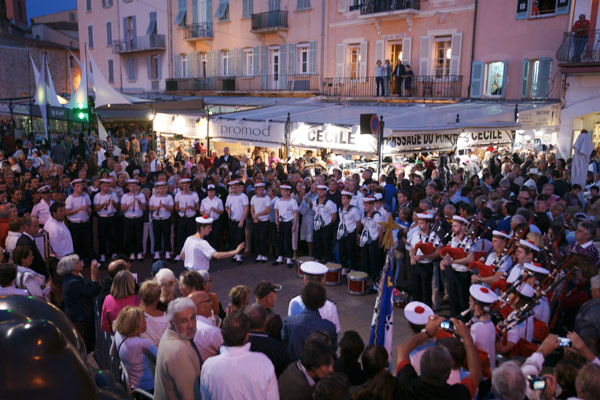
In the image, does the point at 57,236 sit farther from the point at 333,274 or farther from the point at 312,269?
the point at 312,269

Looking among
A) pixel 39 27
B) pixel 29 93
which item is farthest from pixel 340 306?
pixel 39 27

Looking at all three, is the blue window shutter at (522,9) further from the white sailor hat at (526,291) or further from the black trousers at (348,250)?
the white sailor hat at (526,291)

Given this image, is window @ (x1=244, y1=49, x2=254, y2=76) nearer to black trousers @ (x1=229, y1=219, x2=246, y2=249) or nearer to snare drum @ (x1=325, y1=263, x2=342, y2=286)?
black trousers @ (x1=229, y1=219, x2=246, y2=249)

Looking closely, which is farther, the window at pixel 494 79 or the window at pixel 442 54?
the window at pixel 442 54

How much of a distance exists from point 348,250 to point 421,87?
1232 cm

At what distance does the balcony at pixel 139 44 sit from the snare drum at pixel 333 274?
26439 millimetres

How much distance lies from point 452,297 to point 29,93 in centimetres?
3719

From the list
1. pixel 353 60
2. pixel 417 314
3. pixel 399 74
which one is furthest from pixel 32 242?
pixel 353 60

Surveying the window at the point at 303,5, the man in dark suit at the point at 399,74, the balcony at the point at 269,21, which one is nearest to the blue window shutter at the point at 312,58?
the window at the point at 303,5

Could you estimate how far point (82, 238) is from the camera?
31.5 ft

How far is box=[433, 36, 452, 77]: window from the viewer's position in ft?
63.1

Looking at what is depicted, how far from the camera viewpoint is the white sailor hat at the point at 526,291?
190 inches

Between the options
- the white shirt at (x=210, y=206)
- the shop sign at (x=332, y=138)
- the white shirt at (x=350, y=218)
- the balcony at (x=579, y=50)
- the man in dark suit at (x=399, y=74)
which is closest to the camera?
the white shirt at (x=350, y=218)

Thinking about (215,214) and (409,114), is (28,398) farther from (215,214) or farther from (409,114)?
(409,114)
